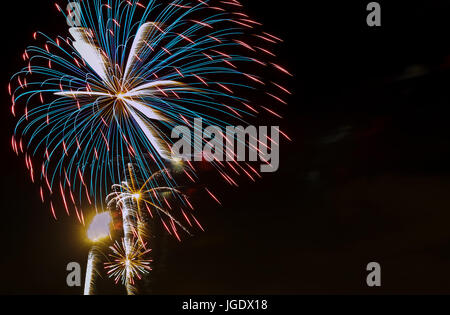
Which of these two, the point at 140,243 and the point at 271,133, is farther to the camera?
the point at 140,243

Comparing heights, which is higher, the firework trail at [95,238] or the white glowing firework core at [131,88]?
the white glowing firework core at [131,88]

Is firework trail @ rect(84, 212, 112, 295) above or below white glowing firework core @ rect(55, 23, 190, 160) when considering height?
below

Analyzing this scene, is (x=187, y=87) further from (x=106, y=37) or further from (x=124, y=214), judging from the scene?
(x=124, y=214)
